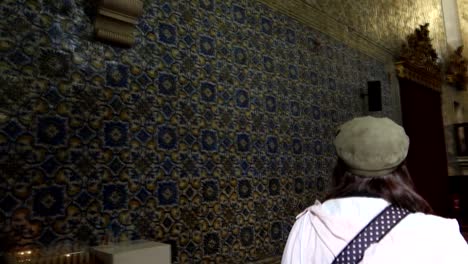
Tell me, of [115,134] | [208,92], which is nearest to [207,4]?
[208,92]

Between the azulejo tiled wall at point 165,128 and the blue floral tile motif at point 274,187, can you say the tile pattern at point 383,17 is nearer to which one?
the azulejo tiled wall at point 165,128

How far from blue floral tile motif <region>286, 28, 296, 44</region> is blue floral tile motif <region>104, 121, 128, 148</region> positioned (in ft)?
7.87

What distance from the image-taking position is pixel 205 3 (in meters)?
3.33

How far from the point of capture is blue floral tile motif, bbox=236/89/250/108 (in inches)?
138

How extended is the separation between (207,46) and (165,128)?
0.92 m

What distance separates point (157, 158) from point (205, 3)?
153cm

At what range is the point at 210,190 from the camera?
3098 millimetres

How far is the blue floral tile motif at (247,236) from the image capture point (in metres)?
3.34

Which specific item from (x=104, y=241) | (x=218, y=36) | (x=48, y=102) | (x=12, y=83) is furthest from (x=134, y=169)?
(x=218, y=36)

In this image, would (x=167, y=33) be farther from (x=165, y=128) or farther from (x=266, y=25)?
(x=266, y=25)

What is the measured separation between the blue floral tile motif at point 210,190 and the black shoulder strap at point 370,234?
6.65 feet

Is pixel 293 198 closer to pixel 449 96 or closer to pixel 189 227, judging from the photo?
pixel 189 227

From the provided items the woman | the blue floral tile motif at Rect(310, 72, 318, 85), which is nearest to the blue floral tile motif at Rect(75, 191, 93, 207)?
the woman

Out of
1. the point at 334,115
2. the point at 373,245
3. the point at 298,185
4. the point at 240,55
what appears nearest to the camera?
the point at 373,245
